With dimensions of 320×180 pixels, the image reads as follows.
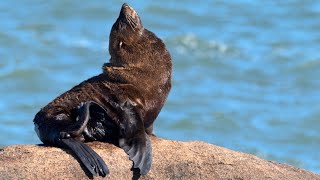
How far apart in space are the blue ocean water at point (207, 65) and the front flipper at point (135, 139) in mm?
5314

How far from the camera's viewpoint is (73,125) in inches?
316

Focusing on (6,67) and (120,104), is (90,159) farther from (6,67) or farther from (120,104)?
(6,67)

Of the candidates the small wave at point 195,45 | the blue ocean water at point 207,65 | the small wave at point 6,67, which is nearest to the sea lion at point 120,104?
the blue ocean water at point 207,65

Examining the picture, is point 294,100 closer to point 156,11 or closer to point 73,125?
point 156,11

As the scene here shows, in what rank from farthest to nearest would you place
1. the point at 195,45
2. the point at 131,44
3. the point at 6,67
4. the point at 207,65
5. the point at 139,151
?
the point at 195,45
the point at 6,67
the point at 207,65
the point at 131,44
the point at 139,151

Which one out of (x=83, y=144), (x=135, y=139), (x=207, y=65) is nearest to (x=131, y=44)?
(x=135, y=139)

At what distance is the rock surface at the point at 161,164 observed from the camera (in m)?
7.48

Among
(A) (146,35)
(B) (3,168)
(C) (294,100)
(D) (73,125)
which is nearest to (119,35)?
(A) (146,35)

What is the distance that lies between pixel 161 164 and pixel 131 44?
1.44 metres

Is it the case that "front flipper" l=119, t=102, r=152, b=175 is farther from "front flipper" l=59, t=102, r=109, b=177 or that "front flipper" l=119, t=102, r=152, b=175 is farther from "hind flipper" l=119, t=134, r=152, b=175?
"front flipper" l=59, t=102, r=109, b=177

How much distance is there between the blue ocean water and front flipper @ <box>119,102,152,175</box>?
17.4 ft

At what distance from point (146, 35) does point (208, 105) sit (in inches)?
254

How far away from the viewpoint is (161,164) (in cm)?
773

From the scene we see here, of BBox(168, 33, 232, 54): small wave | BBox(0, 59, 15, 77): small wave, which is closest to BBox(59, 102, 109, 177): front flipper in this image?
BBox(0, 59, 15, 77): small wave
